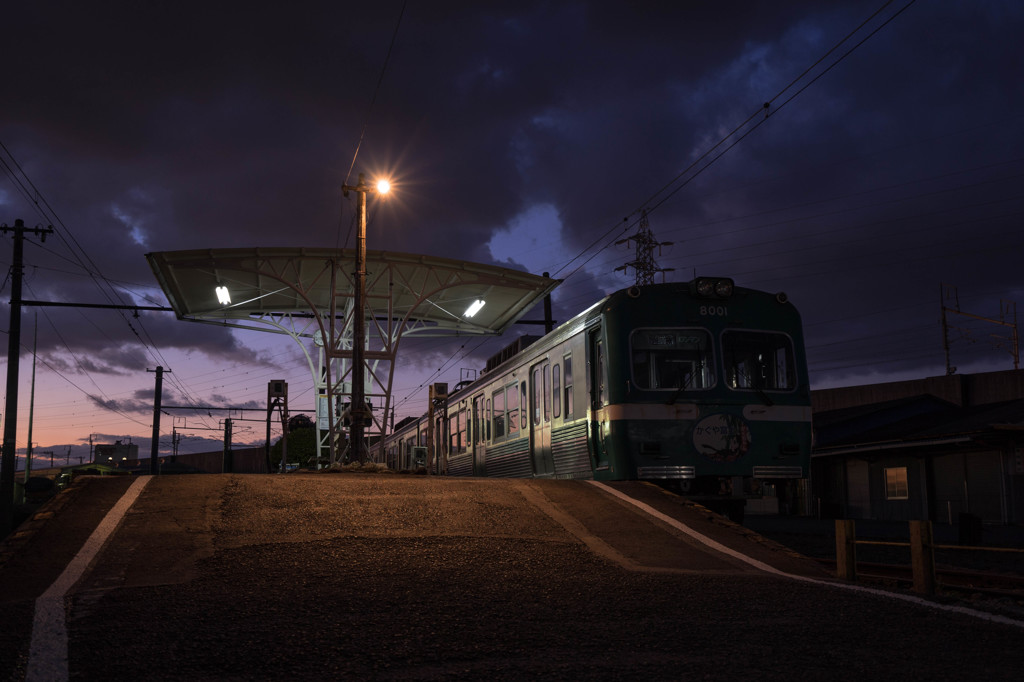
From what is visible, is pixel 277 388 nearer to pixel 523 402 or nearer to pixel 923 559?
pixel 523 402

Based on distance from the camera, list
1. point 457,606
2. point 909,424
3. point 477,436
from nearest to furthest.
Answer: point 457,606 < point 477,436 < point 909,424

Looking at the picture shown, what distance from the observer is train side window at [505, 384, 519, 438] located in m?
16.3

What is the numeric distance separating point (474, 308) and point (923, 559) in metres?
18.2

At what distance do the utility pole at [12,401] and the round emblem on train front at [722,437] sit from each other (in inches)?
784

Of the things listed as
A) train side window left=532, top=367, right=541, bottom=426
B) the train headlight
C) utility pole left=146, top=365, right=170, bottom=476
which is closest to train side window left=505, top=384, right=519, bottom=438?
train side window left=532, top=367, right=541, bottom=426

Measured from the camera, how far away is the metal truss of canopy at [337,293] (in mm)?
20672

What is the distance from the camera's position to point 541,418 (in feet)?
48.5

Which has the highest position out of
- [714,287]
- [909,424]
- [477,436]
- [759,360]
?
[714,287]

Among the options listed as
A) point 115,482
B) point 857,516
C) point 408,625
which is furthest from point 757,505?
point 408,625

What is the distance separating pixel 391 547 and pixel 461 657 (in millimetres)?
2826

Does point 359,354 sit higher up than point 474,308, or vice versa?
point 474,308

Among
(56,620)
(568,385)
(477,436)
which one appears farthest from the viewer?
(477,436)

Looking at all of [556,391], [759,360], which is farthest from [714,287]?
[556,391]

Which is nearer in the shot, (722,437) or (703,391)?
(722,437)
